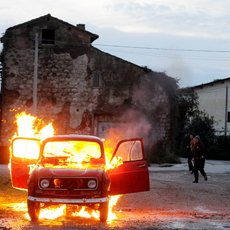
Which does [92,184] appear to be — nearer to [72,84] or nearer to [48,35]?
[72,84]

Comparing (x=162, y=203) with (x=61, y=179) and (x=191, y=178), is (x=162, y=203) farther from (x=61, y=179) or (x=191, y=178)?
(x=191, y=178)

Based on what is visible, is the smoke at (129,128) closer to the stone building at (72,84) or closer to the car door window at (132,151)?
the stone building at (72,84)

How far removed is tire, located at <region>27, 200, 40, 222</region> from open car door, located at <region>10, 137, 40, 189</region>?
6.07ft

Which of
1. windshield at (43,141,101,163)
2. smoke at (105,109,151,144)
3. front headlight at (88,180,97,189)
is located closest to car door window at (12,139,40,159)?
windshield at (43,141,101,163)

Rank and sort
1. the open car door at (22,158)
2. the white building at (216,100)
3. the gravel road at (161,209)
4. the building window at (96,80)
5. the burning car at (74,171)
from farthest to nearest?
the white building at (216,100)
the building window at (96,80)
the open car door at (22,158)
the burning car at (74,171)
the gravel road at (161,209)

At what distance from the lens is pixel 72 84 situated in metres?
30.2

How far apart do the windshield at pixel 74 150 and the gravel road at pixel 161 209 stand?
4.90ft

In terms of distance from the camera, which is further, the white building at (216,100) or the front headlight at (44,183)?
the white building at (216,100)

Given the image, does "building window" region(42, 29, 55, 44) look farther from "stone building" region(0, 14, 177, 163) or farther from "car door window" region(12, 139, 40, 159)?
"car door window" region(12, 139, 40, 159)

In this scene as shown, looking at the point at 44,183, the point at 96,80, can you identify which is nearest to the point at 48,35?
the point at 96,80

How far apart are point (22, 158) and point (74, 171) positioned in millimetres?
2534

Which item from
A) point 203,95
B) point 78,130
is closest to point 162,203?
point 78,130

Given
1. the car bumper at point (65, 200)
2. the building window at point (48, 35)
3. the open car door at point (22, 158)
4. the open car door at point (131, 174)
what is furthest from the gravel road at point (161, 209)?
the building window at point (48, 35)

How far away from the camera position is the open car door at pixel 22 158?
12.4 m
